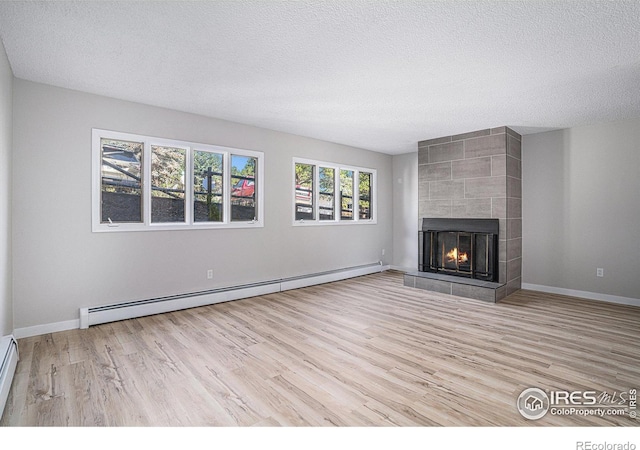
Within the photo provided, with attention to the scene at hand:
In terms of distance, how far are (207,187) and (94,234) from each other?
1460mm

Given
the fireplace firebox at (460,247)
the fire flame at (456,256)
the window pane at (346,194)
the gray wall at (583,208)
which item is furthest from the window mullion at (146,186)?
the gray wall at (583,208)

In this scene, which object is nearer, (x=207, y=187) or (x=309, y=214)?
(x=207, y=187)

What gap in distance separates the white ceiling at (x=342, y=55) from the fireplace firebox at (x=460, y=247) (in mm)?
1747

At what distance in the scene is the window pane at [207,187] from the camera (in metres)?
4.40

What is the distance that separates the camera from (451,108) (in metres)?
4.05

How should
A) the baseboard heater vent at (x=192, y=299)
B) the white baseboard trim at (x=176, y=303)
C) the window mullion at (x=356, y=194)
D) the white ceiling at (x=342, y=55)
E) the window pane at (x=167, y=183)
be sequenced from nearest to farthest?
the white ceiling at (x=342, y=55), the white baseboard trim at (x=176, y=303), the baseboard heater vent at (x=192, y=299), the window pane at (x=167, y=183), the window mullion at (x=356, y=194)

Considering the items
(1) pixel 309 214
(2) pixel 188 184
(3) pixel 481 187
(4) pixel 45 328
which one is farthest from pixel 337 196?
(4) pixel 45 328

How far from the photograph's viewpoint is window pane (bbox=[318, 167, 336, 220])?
600 centimetres

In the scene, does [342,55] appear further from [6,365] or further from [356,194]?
[356,194]

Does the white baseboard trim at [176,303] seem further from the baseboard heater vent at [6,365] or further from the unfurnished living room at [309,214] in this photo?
the baseboard heater vent at [6,365]

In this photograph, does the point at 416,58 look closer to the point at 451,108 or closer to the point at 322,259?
the point at 451,108

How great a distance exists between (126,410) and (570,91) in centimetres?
489

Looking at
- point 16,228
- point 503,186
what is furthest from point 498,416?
point 16,228

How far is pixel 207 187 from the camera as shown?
4512mm
